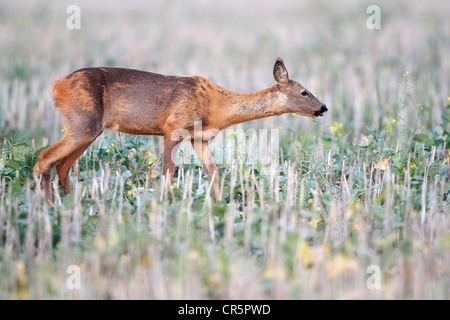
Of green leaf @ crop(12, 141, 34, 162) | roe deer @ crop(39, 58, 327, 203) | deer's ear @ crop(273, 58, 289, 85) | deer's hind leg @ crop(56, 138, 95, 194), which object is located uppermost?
deer's ear @ crop(273, 58, 289, 85)

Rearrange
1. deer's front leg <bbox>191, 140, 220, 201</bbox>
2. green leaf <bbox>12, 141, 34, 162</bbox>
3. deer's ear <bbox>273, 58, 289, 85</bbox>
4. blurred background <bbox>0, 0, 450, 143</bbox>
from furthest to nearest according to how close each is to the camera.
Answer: blurred background <bbox>0, 0, 450, 143</bbox>, deer's ear <bbox>273, 58, 289, 85</bbox>, deer's front leg <bbox>191, 140, 220, 201</bbox>, green leaf <bbox>12, 141, 34, 162</bbox>

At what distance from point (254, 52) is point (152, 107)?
9143 mm

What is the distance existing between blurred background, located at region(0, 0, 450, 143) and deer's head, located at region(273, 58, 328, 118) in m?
1.01

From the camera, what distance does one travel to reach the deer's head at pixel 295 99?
8039 millimetres

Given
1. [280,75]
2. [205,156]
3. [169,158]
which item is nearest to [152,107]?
[169,158]

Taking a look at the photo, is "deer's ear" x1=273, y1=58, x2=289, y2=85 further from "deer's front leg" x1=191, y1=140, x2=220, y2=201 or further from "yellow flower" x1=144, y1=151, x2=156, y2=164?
"yellow flower" x1=144, y1=151, x2=156, y2=164

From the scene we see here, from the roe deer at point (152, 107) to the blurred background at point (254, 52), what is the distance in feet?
4.04

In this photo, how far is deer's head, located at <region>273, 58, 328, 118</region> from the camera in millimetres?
8039

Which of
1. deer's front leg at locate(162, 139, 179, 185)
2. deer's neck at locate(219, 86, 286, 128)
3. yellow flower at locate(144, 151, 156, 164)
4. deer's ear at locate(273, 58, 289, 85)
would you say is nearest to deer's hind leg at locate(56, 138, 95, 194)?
yellow flower at locate(144, 151, 156, 164)

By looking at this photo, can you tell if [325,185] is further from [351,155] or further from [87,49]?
[87,49]

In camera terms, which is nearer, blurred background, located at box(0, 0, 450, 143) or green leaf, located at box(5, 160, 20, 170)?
green leaf, located at box(5, 160, 20, 170)

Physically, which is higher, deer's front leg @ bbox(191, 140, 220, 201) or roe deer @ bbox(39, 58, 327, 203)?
roe deer @ bbox(39, 58, 327, 203)
